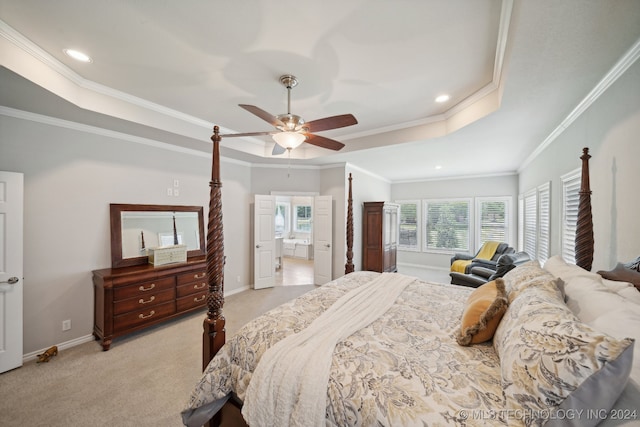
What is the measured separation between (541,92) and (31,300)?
216 inches

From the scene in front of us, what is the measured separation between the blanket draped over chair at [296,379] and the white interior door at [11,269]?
283 cm

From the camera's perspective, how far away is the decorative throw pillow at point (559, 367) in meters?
0.70

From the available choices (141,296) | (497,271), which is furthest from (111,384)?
(497,271)

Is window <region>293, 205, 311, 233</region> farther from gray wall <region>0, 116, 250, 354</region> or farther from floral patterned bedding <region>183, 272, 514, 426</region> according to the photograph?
floral patterned bedding <region>183, 272, 514, 426</region>

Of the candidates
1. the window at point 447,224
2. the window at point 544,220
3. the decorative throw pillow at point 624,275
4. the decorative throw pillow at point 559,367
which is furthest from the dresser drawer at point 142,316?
the window at point 447,224

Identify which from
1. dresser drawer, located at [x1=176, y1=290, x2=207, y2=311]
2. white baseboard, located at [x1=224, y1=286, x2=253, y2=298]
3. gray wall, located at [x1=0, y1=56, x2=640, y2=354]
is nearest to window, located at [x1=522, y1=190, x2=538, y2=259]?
gray wall, located at [x1=0, y1=56, x2=640, y2=354]

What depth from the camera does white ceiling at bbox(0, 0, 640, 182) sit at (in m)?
1.52

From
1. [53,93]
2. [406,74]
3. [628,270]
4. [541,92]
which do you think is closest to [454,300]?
[628,270]

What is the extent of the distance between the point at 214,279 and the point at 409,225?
6368 millimetres

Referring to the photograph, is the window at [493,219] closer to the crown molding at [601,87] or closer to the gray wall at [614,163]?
the crown molding at [601,87]

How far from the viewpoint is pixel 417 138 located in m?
3.42

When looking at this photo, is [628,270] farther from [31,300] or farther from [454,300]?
[31,300]

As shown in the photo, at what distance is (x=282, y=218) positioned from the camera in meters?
8.76

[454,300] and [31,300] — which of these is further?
[31,300]
